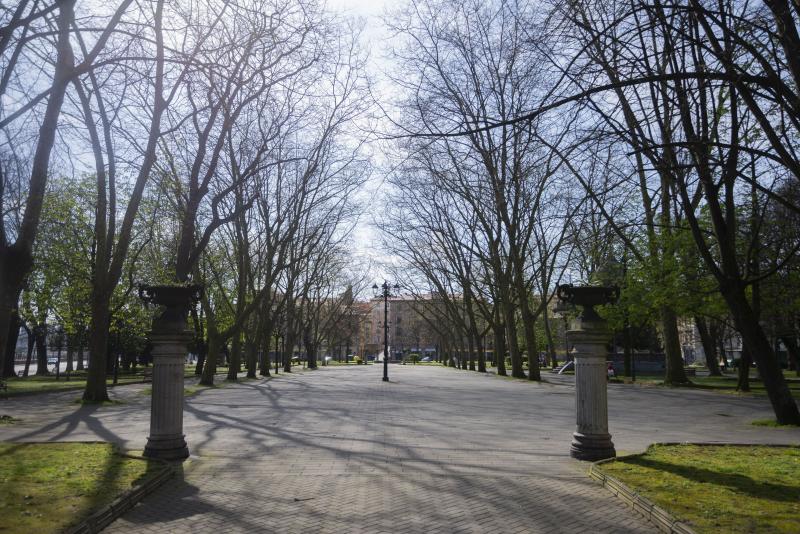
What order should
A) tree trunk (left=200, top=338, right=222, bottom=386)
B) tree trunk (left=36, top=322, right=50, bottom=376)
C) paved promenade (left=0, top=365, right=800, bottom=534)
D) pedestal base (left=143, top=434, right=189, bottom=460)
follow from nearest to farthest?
paved promenade (left=0, top=365, right=800, bottom=534) → pedestal base (left=143, top=434, right=189, bottom=460) → tree trunk (left=200, top=338, right=222, bottom=386) → tree trunk (left=36, top=322, right=50, bottom=376)

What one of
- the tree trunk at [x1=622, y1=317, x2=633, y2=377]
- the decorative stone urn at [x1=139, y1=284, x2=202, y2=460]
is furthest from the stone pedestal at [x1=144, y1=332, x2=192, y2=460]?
the tree trunk at [x1=622, y1=317, x2=633, y2=377]

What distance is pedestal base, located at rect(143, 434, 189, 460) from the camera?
26.6 feet

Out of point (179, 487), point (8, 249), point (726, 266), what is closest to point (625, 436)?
point (726, 266)

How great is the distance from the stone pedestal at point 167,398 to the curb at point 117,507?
88 centimetres

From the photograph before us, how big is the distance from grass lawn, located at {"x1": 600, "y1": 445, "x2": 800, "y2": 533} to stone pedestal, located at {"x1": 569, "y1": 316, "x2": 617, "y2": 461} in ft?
1.29

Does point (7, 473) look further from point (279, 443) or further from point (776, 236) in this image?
point (776, 236)

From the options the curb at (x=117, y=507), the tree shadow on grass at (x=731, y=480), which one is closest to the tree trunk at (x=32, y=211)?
the curb at (x=117, y=507)

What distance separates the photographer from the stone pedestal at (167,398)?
26.8ft

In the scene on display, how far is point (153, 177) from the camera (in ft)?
70.2

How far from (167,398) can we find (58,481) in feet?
5.77

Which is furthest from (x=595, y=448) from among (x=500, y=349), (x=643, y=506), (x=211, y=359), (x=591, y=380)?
(x=500, y=349)

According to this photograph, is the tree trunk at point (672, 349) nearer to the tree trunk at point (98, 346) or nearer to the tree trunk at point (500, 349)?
the tree trunk at point (500, 349)

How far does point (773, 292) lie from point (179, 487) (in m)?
21.6

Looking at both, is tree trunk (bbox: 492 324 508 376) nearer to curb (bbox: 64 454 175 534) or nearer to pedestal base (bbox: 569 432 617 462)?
pedestal base (bbox: 569 432 617 462)
